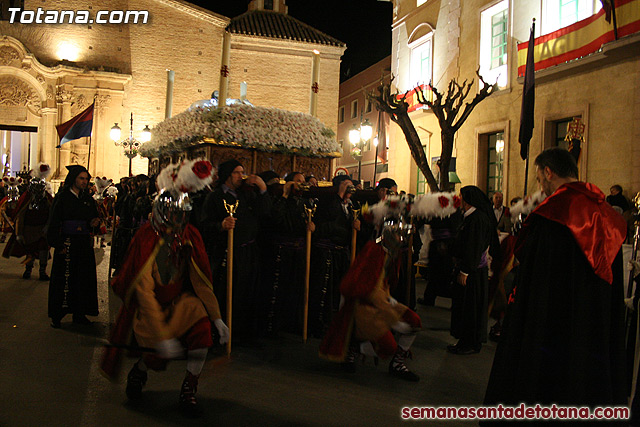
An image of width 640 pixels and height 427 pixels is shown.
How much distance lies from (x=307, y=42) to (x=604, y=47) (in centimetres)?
1826

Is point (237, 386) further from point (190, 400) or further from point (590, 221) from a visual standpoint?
point (590, 221)

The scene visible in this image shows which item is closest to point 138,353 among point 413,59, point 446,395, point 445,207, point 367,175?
point 446,395

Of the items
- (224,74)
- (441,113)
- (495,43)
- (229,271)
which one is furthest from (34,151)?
(229,271)

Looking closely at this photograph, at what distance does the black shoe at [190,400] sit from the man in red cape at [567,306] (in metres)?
2.23

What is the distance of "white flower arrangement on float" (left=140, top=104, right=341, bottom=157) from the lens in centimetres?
714

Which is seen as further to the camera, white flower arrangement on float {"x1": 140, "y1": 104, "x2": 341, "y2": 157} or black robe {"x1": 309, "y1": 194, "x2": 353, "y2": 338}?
white flower arrangement on float {"x1": 140, "y1": 104, "x2": 341, "y2": 157}

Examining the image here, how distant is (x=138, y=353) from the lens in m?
4.12

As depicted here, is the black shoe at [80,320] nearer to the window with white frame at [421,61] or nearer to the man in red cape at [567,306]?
the man in red cape at [567,306]

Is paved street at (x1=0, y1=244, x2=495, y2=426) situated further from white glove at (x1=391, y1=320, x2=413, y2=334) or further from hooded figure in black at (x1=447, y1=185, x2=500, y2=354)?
white glove at (x1=391, y1=320, x2=413, y2=334)

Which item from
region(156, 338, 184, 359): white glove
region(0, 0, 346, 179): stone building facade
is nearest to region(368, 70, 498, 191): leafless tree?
region(0, 0, 346, 179): stone building facade

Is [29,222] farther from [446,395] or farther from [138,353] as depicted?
[446,395]

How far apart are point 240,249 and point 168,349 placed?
7.91 feet

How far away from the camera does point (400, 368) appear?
529 cm

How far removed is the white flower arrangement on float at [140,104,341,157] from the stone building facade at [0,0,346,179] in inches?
671
